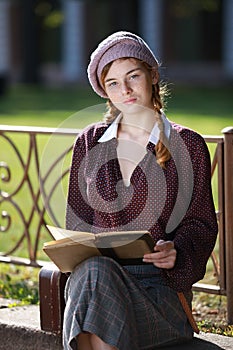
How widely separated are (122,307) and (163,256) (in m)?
0.26

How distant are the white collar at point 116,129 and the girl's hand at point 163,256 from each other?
0.46m

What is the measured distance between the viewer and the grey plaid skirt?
12.2ft

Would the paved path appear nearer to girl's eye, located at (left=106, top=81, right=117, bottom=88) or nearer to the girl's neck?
the girl's neck

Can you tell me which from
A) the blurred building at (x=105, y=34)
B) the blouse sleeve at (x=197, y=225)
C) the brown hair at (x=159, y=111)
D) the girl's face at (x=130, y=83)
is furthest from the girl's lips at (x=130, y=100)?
the blurred building at (x=105, y=34)

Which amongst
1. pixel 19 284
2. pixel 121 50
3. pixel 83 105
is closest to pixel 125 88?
pixel 121 50

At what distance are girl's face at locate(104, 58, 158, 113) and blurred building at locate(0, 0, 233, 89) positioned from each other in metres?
21.0

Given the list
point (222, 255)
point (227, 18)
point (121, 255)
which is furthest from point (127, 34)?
point (227, 18)

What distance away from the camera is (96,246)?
12.4 ft

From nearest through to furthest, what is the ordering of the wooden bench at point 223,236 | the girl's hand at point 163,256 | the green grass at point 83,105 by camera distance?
the girl's hand at point 163,256, the wooden bench at point 223,236, the green grass at point 83,105

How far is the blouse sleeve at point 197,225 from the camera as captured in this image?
3.94 metres

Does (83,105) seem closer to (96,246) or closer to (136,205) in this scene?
(136,205)

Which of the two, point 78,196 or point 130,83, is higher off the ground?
point 130,83

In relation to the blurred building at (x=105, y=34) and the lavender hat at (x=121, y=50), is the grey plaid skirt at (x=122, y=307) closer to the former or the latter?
the lavender hat at (x=121, y=50)

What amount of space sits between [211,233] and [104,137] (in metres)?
0.60
